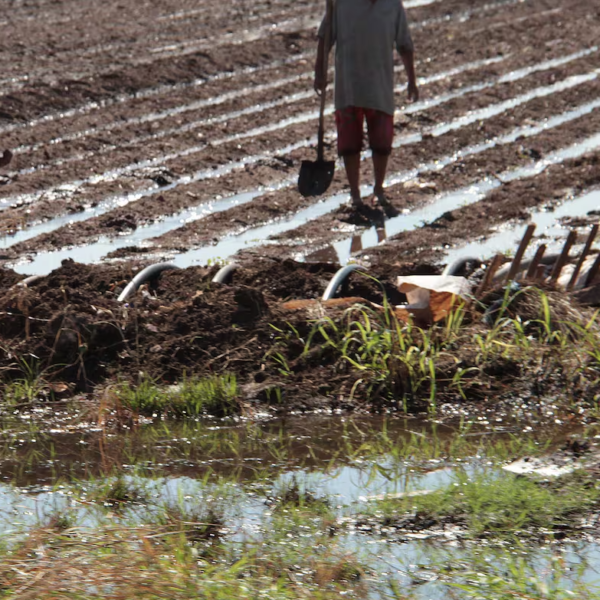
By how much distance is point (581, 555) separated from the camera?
3.53m

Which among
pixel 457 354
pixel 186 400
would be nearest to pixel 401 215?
pixel 457 354

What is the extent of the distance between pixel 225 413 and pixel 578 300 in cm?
212

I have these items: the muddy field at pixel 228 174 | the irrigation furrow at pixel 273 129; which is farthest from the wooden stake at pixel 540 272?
the irrigation furrow at pixel 273 129

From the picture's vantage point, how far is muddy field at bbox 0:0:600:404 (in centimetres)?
562

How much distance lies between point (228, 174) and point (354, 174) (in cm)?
135

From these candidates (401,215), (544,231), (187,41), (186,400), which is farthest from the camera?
(187,41)

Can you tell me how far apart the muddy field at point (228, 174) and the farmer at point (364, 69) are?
534mm

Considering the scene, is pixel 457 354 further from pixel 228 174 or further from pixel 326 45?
pixel 228 174

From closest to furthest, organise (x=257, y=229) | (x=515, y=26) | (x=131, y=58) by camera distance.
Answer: (x=257, y=229) → (x=131, y=58) → (x=515, y=26)

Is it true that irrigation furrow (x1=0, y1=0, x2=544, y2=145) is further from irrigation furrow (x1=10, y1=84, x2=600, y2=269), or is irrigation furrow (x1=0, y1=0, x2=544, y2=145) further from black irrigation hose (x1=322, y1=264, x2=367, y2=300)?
black irrigation hose (x1=322, y1=264, x2=367, y2=300)

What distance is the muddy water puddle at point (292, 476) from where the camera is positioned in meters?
3.51

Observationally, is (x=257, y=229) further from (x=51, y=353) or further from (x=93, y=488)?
(x=93, y=488)

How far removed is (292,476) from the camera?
428 cm

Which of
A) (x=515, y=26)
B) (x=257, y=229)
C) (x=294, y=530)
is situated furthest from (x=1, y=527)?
(x=515, y=26)
